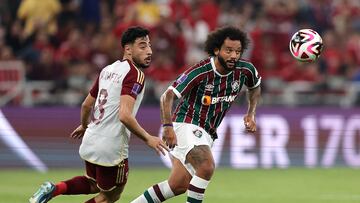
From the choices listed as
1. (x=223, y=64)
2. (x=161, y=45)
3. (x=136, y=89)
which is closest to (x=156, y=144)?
(x=136, y=89)

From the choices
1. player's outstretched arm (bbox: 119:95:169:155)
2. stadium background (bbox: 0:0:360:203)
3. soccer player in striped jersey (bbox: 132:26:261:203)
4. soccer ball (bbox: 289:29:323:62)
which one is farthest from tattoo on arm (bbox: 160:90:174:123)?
stadium background (bbox: 0:0:360:203)

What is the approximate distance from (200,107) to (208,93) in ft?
0.56

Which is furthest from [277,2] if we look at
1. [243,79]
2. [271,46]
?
[243,79]

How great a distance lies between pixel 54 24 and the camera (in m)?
20.2

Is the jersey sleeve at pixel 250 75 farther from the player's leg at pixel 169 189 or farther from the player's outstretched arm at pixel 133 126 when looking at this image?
the player's outstretched arm at pixel 133 126

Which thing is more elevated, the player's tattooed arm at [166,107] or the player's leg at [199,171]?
the player's tattooed arm at [166,107]

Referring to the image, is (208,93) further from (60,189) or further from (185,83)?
(60,189)

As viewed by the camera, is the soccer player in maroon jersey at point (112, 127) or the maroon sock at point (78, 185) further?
the maroon sock at point (78, 185)

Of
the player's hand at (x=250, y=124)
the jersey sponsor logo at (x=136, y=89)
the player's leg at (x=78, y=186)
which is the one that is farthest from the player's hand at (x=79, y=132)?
the player's hand at (x=250, y=124)

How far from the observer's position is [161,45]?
19.5 meters

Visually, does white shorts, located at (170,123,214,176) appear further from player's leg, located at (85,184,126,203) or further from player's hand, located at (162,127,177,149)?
player's leg, located at (85,184,126,203)

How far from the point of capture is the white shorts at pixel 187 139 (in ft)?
33.8

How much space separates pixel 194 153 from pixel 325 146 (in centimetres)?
767

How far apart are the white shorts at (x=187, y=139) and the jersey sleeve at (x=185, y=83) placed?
387 mm
